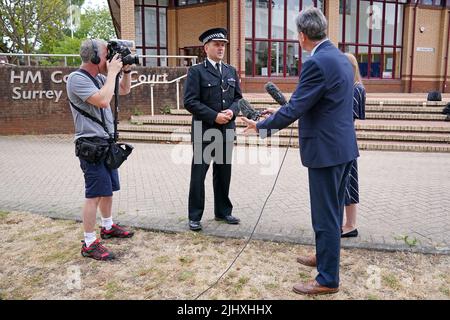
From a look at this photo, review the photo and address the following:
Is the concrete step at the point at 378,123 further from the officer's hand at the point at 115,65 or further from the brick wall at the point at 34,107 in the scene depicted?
the officer's hand at the point at 115,65

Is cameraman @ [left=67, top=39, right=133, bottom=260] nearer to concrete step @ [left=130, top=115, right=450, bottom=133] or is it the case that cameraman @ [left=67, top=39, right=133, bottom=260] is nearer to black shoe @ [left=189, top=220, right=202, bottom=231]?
black shoe @ [left=189, top=220, right=202, bottom=231]

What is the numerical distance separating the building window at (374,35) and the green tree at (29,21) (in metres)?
17.8

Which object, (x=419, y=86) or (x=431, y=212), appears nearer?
(x=431, y=212)

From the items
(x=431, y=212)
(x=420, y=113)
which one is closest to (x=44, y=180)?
(x=431, y=212)

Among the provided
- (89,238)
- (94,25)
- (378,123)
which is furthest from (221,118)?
(94,25)

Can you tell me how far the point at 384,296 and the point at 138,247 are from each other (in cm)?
228

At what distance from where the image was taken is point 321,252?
10.3ft

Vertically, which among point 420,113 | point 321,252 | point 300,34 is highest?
point 300,34

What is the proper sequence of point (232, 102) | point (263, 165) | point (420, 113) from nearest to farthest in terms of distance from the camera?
point (232, 102), point (263, 165), point (420, 113)

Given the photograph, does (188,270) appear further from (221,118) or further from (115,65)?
(115,65)

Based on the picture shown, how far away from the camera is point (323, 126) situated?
302 centimetres

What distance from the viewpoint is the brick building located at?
1877 centimetres
